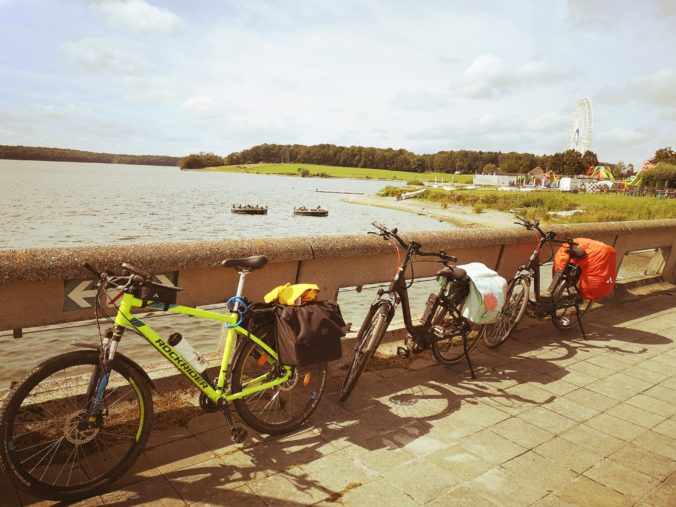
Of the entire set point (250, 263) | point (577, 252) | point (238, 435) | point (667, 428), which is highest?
point (250, 263)

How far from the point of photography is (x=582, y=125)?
83.6 meters

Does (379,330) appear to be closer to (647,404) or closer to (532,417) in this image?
(532,417)

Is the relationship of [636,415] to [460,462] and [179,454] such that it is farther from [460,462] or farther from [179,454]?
[179,454]

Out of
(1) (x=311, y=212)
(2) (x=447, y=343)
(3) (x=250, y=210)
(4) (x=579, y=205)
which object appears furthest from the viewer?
(3) (x=250, y=210)

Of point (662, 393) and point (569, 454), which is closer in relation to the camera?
point (569, 454)

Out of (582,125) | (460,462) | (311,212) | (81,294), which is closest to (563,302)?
(460,462)

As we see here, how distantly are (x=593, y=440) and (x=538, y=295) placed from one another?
2.80 metres

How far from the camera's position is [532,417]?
14.4 feet

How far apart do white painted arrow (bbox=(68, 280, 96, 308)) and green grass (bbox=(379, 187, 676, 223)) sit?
38.6 metres

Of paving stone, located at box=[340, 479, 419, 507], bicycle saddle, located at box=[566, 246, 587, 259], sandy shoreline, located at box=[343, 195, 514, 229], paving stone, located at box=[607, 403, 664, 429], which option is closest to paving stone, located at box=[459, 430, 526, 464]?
paving stone, located at box=[340, 479, 419, 507]

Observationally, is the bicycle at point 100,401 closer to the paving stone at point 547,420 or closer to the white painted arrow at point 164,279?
the white painted arrow at point 164,279

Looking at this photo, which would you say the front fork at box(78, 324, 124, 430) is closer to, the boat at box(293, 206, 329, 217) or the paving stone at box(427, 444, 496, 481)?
the paving stone at box(427, 444, 496, 481)

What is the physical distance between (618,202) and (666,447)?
58662 mm

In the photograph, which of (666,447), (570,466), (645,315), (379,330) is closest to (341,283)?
(379,330)
